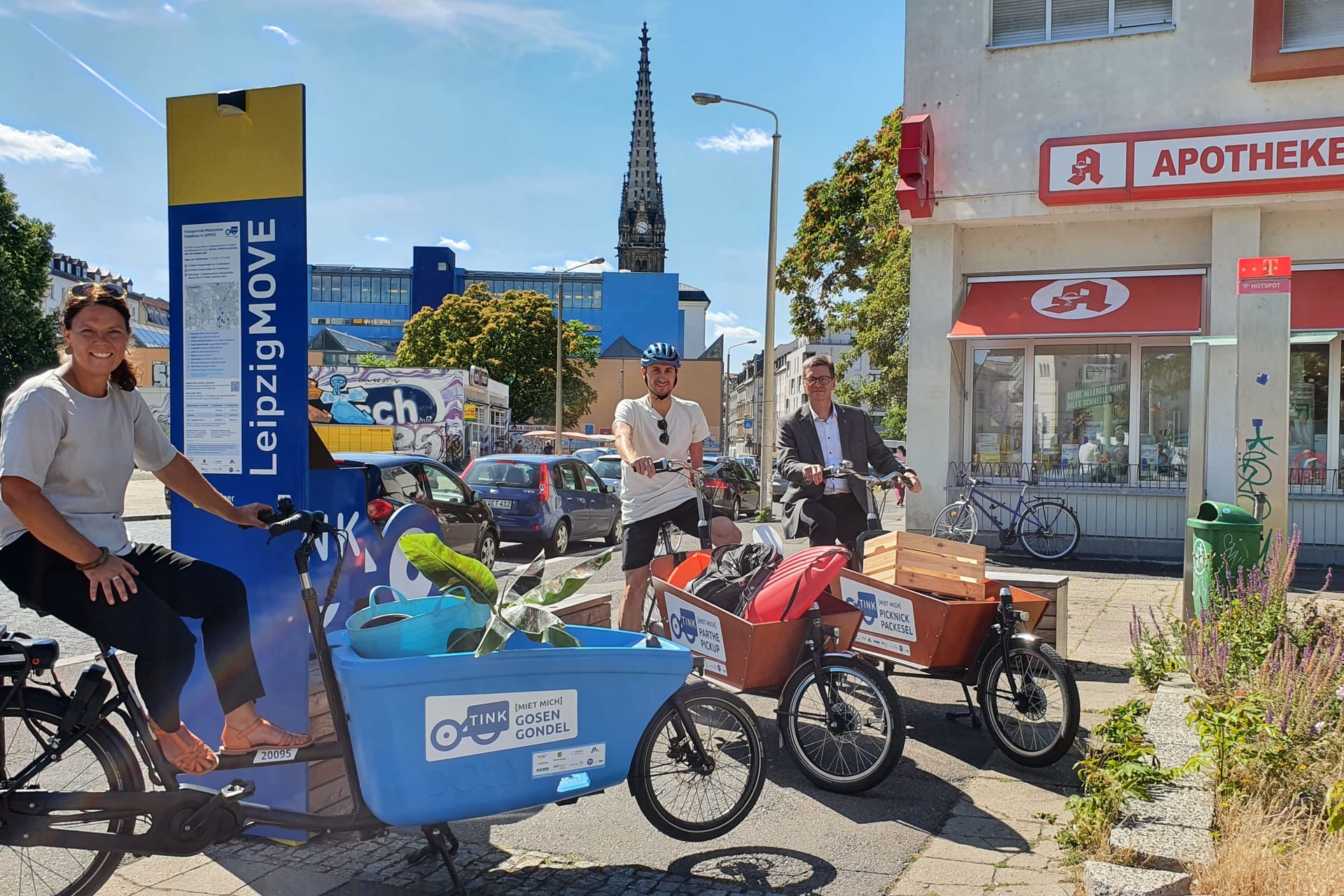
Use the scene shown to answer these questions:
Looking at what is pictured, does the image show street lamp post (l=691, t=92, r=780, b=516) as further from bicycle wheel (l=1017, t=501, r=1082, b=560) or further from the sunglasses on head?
the sunglasses on head

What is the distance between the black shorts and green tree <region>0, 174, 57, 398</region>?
35.6 m

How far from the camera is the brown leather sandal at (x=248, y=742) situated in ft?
11.2

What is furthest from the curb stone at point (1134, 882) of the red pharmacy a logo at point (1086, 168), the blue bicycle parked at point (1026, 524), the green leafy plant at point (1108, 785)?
the red pharmacy a logo at point (1086, 168)

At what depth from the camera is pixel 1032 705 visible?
4.68 metres

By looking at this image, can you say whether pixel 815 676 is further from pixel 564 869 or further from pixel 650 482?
pixel 650 482

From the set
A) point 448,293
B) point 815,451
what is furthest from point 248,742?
point 448,293

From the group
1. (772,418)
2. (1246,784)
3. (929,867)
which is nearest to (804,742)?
(929,867)

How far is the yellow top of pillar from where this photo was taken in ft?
12.7

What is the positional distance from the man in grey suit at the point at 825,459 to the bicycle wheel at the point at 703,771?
6.85ft

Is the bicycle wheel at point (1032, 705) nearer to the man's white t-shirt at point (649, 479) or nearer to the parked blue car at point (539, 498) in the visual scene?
the man's white t-shirt at point (649, 479)

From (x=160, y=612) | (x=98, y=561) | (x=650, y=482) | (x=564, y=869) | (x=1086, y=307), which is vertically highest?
(x=1086, y=307)

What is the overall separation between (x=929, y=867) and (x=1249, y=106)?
1227 centimetres

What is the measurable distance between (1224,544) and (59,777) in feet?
19.2

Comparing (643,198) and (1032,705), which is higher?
(643,198)
